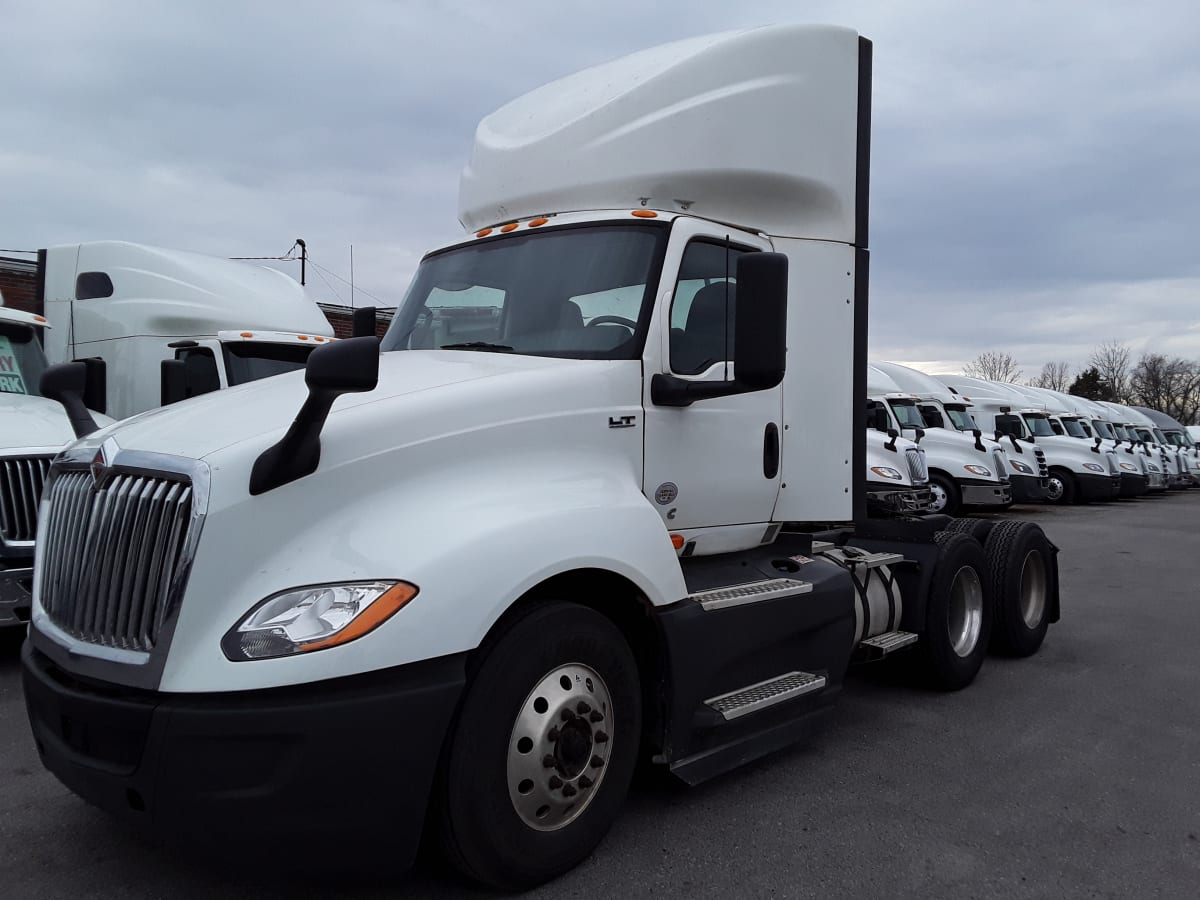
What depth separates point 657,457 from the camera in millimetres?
4035

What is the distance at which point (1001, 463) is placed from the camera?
18.4m

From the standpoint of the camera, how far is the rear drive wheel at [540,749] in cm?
302

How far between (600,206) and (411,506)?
2.09 metres

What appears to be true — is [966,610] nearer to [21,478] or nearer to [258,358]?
[21,478]

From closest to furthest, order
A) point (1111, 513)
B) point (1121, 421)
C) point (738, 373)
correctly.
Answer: point (738, 373) → point (1111, 513) → point (1121, 421)

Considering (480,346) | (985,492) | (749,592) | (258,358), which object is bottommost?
(985,492)

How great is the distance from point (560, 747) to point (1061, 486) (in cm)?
2332

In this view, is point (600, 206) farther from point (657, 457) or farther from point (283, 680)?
point (283, 680)

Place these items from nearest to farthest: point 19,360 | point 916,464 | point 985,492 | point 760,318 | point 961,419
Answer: point 760,318 → point 19,360 → point 916,464 → point 985,492 → point 961,419

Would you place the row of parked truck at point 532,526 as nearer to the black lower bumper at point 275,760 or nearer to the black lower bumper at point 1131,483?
the black lower bumper at point 275,760

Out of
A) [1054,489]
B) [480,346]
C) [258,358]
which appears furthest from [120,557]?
[1054,489]

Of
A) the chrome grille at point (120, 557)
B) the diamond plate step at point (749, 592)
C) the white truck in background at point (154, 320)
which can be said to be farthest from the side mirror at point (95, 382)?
the diamond plate step at point (749, 592)

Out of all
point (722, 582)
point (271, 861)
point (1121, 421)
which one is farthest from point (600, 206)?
point (1121, 421)

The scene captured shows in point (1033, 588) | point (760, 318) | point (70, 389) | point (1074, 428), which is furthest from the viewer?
point (1074, 428)
